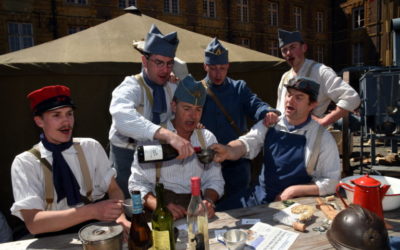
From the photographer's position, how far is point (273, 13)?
24.5 meters

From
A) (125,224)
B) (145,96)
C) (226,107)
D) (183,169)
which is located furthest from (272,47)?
(125,224)

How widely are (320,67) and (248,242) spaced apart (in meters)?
2.68

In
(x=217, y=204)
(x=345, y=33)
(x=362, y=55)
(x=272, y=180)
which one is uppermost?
(x=345, y=33)

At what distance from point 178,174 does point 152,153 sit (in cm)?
73

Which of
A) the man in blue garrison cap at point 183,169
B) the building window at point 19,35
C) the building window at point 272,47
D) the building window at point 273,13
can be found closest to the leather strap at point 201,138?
the man in blue garrison cap at point 183,169

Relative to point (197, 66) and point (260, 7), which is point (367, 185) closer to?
point (197, 66)

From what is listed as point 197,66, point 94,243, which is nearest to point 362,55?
point 197,66

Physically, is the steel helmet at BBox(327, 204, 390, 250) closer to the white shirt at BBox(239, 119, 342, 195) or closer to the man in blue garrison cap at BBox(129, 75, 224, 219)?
the white shirt at BBox(239, 119, 342, 195)

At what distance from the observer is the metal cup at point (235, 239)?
1.59 meters

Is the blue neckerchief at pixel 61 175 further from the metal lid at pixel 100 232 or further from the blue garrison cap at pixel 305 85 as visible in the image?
the blue garrison cap at pixel 305 85

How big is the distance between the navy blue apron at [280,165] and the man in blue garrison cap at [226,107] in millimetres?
572

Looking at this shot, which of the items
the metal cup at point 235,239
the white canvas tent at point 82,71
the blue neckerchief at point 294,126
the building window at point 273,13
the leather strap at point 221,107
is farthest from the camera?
the building window at point 273,13

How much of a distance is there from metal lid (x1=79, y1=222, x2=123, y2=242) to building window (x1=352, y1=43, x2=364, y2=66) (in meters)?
28.9

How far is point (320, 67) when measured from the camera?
3.75 meters
